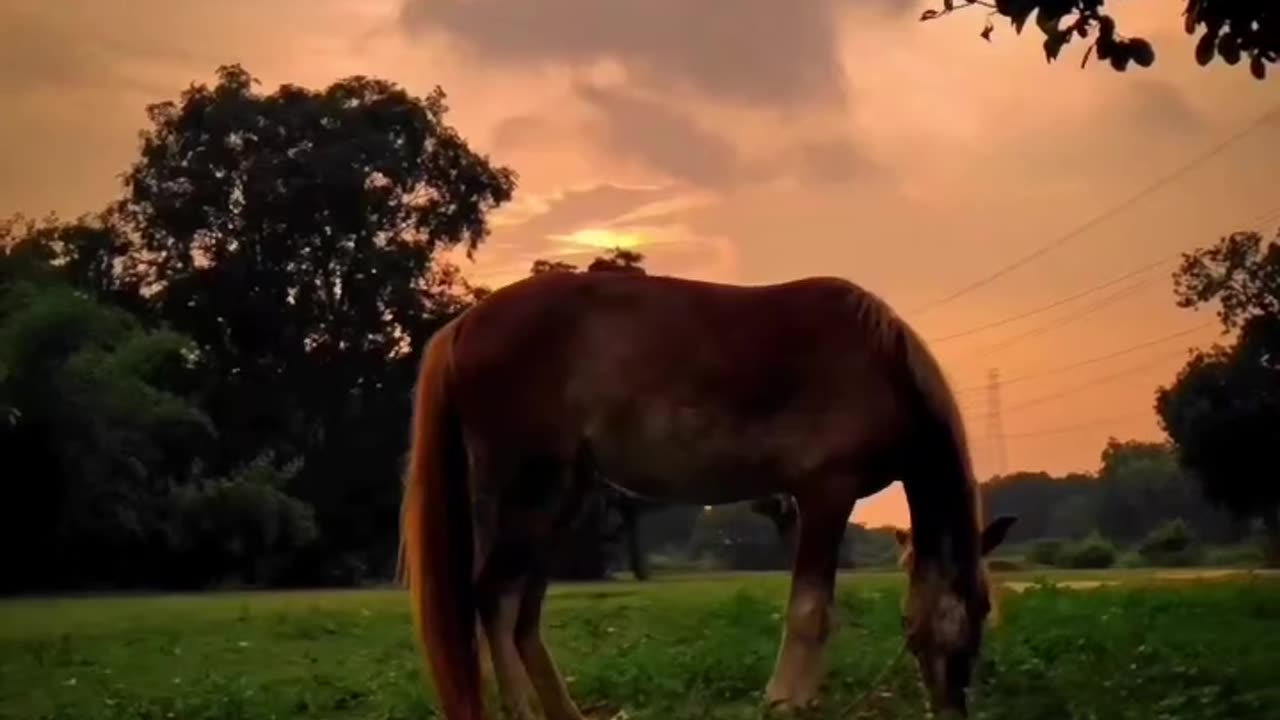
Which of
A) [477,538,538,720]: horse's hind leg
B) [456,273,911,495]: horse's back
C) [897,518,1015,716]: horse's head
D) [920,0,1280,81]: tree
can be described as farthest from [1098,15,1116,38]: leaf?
[477,538,538,720]: horse's hind leg

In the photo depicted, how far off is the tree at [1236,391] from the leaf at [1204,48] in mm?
10748

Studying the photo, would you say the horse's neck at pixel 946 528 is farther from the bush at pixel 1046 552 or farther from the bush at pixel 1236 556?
the bush at pixel 1236 556

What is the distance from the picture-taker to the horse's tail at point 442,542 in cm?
506

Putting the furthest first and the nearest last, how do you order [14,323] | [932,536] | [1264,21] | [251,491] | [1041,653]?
[251,491], [14,323], [1041,653], [1264,21], [932,536]

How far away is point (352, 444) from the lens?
17844 millimetres

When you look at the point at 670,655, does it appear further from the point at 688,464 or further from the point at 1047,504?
the point at 1047,504

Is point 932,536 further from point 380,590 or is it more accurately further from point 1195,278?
point 1195,278

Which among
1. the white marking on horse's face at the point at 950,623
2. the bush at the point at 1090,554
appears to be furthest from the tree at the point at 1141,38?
the bush at the point at 1090,554

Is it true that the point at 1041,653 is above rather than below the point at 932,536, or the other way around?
below

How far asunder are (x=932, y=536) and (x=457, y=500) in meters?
1.66

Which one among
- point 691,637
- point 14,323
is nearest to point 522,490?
point 691,637

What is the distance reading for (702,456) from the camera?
207 inches

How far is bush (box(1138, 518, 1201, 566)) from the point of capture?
16.4m

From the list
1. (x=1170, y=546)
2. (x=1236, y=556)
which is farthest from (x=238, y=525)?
(x=1236, y=556)
